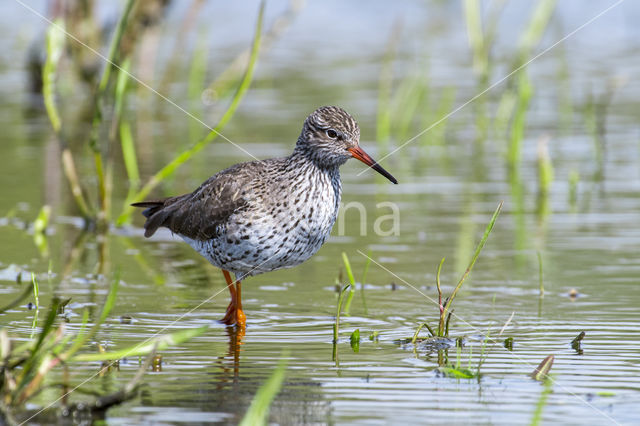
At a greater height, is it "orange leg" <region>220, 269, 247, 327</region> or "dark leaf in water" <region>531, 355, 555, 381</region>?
"orange leg" <region>220, 269, 247, 327</region>

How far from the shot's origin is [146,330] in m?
6.71

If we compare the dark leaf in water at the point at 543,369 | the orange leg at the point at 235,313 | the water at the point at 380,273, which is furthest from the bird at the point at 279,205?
the dark leaf in water at the point at 543,369

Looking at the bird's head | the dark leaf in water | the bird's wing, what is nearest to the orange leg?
the bird's wing

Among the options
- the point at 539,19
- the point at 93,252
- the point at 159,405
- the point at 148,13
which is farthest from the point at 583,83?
the point at 159,405

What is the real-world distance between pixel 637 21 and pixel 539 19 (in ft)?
43.3

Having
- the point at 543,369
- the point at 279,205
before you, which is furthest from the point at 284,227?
the point at 543,369

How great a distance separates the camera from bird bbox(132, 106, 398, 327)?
6883 millimetres

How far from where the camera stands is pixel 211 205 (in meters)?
7.32

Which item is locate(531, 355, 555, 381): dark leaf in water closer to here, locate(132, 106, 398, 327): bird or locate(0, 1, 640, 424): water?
locate(0, 1, 640, 424): water

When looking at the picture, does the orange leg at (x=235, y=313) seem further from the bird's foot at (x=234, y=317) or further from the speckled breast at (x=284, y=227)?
the speckled breast at (x=284, y=227)

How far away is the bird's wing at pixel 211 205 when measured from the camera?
281 inches

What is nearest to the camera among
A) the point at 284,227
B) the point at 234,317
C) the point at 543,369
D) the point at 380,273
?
the point at 543,369

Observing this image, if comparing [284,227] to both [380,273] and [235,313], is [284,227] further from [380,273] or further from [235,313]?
[380,273]

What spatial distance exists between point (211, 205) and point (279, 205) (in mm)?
684
